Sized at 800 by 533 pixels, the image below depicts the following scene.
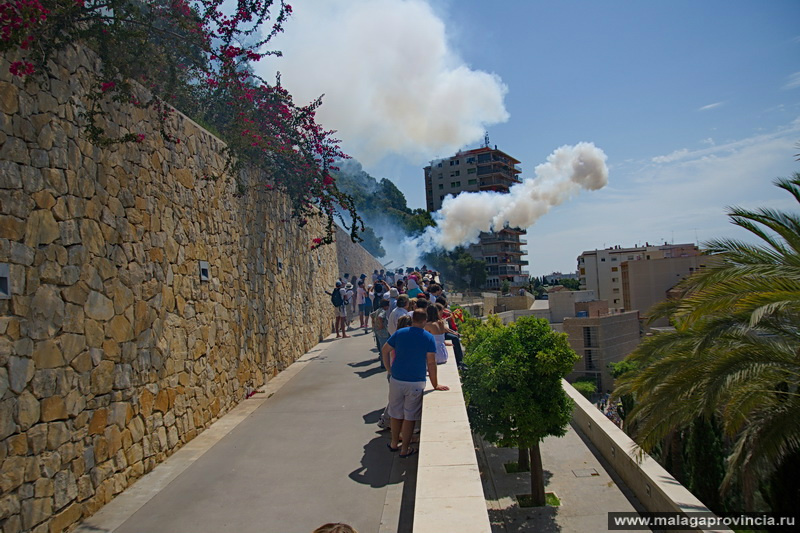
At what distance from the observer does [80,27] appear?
5777mm

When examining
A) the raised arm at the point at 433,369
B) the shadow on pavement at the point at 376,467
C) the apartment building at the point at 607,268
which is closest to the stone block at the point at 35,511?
the shadow on pavement at the point at 376,467

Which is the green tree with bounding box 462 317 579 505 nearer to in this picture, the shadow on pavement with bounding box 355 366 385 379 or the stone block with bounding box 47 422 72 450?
the shadow on pavement with bounding box 355 366 385 379

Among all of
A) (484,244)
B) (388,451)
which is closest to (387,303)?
(388,451)

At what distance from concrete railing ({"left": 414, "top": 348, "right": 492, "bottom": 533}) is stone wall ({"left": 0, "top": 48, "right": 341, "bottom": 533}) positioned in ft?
10.2

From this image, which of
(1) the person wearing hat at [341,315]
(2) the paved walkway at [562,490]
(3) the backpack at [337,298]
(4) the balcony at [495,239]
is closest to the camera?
(2) the paved walkway at [562,490]

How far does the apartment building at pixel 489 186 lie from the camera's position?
89188mm

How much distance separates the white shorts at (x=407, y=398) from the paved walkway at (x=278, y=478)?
54 cm

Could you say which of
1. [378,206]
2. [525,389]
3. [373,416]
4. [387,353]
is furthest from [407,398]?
[378,206]

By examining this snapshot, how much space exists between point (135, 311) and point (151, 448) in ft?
5.21

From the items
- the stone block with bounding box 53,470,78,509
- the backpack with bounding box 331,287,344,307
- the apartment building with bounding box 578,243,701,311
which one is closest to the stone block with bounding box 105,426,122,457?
the stone block with bounding box 53,470,78,509

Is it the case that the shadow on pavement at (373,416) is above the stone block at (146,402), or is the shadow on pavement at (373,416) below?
below

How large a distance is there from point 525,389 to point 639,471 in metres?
2.08

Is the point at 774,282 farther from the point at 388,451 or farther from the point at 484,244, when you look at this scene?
the point at 484,244

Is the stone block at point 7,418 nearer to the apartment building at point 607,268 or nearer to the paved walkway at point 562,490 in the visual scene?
the paved walkway at point 562,490
